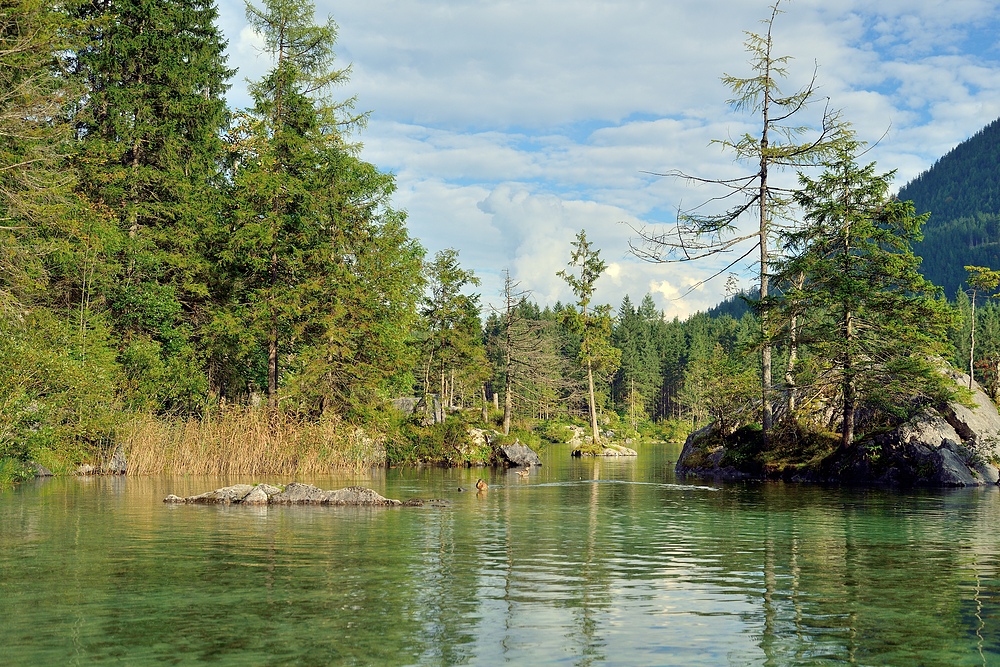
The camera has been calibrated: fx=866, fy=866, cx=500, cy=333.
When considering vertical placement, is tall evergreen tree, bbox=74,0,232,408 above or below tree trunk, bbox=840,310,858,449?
above

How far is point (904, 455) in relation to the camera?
1150 inches

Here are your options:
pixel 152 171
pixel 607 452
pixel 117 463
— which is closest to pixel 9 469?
pixel 117 463

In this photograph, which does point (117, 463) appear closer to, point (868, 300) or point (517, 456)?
point (517, 456)

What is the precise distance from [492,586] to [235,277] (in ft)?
97.5

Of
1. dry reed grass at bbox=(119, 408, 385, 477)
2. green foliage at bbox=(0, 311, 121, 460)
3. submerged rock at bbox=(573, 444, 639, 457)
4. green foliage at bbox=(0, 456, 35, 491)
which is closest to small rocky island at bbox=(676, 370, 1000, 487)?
dry reed grass at bbox=(119, 408, 385, 477)

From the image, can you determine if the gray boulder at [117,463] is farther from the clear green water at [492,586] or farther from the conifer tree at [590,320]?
the conifer tree at [590,320]

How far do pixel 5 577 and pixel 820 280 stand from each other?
26.7 metres

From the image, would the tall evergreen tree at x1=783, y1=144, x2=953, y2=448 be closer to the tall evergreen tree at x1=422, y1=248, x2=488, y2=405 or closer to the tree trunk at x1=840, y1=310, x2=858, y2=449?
the tree trunk at x1=840, y1=310, x2=858, y2=449

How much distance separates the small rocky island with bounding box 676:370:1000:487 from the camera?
2855 centimetres

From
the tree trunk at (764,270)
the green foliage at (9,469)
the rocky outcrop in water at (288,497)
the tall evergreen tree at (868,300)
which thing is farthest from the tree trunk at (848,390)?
the green foliage at (9,469)

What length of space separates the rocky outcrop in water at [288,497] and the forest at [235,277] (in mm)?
4108

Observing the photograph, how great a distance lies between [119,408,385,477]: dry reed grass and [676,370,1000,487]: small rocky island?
15.2 metres

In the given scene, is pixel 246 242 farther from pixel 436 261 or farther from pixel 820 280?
pixel 436 261

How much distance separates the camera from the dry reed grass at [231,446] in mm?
29203
